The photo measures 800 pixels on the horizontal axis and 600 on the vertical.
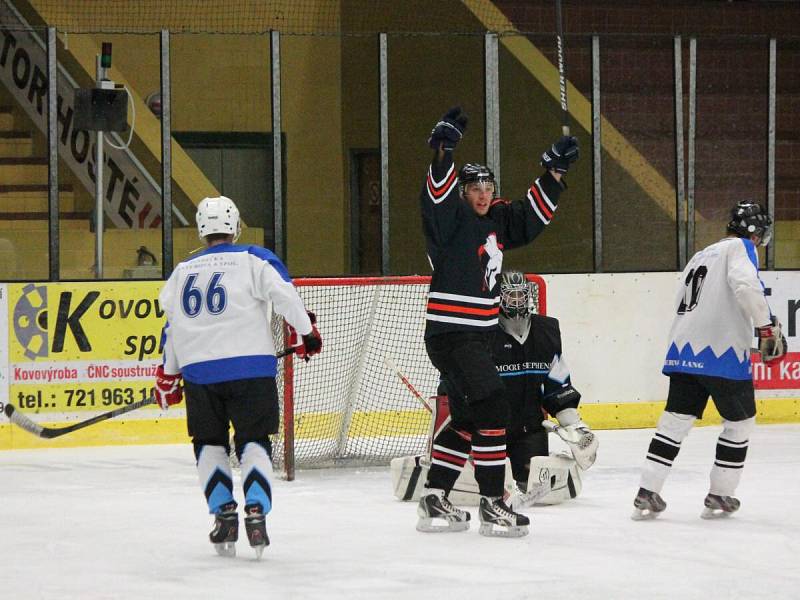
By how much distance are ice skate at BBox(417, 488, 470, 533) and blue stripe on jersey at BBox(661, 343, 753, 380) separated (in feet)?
3.25

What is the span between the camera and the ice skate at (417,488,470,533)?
16.0ft

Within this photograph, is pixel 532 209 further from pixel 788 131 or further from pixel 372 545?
pixel 788 131

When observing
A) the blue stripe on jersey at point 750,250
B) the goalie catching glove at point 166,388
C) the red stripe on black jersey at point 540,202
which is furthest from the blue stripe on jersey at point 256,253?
the blue stripe on jersey at point 750,250

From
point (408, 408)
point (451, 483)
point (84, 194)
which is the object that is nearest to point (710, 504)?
point (451, 483)

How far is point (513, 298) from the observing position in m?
5.53

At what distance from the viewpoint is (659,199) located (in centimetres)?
1009

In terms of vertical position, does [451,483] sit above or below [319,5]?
below

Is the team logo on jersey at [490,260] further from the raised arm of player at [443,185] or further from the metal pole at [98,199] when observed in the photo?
the metal pole at [98,199]

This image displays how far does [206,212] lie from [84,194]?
457 centimetres

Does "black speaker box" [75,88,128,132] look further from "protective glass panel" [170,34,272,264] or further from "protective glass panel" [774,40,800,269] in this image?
"protective glass panel" [774,40,800,269]

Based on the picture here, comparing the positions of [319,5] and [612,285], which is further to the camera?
[319,5]

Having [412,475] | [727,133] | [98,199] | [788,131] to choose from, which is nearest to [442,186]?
[412,475]

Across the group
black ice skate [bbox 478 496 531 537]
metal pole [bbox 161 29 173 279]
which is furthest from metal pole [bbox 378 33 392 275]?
black ice skate [bbox 478 496 531 537]

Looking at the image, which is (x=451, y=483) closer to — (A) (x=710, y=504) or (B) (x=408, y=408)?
(A) (x=710, y=504)
